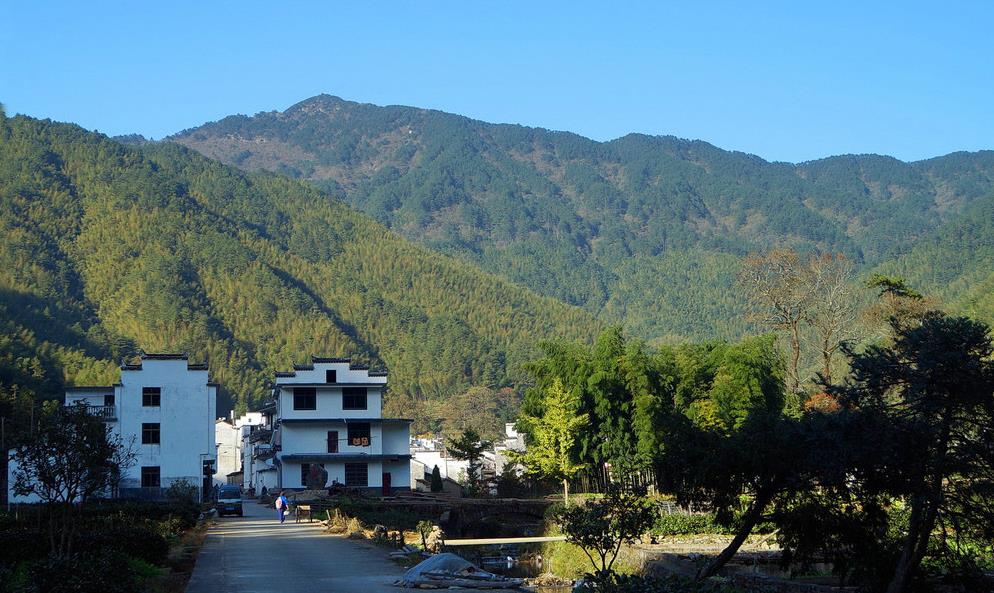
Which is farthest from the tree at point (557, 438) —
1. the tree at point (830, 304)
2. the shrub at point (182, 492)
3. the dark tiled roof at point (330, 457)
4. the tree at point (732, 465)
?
the tree at point (732, 465)

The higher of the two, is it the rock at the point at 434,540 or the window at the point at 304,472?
the window at the point at 304,472

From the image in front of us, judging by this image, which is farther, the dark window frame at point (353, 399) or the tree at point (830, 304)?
the dark window frame at point (353, 399)

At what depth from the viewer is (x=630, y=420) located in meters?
62.5

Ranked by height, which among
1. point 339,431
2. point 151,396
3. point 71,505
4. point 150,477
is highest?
point 151,396

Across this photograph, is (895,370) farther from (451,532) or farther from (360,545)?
(451,532)

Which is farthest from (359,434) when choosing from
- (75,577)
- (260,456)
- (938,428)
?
(938,428)

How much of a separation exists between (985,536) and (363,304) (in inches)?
6923

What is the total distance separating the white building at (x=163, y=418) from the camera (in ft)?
186

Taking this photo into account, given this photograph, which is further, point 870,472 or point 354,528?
point 354,528

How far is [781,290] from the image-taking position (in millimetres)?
60406

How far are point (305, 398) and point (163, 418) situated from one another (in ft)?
41.9

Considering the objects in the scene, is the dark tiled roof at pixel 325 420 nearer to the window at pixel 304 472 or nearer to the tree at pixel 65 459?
the window at pixel 304 472

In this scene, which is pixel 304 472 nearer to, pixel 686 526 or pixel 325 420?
pixel 325 420

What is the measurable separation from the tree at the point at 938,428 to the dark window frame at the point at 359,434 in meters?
53.0
